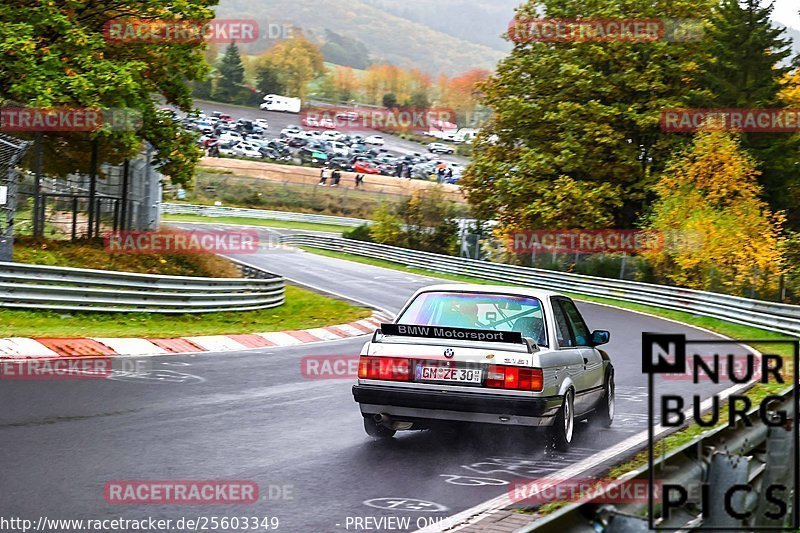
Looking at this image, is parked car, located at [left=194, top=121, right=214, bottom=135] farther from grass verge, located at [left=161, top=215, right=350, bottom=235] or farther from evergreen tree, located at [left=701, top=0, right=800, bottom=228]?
evergreen tree, located at [left=701, top=0, right=800, bottom=228]

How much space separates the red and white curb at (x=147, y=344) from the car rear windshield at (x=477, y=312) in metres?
7.24

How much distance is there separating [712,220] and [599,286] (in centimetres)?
489

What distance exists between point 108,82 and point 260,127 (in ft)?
307

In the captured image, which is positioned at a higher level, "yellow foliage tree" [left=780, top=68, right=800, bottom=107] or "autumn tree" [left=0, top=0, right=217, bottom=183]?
"yellow foliage tree" [left=780, top=68, right=800, bottom=107]

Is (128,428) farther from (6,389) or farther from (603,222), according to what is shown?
(603,222)

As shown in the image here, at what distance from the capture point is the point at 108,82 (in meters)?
22.3

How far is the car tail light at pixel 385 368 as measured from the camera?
9047mm

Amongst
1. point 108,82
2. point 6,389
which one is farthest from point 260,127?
point 6,389

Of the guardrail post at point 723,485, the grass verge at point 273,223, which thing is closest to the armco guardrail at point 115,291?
the guardrail post at point 723,485

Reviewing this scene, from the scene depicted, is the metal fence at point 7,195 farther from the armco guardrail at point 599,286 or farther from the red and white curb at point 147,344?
the armco guardrail at point 599,286

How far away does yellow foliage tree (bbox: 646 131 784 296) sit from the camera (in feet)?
120

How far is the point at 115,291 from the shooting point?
20250 mm

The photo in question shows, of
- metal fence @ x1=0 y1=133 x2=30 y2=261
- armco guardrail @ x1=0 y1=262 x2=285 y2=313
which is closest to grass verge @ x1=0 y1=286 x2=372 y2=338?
armco guardrail @ x1=0 y1=262 x2=285 y2=313

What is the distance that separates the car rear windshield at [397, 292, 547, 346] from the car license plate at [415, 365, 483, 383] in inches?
29.8
